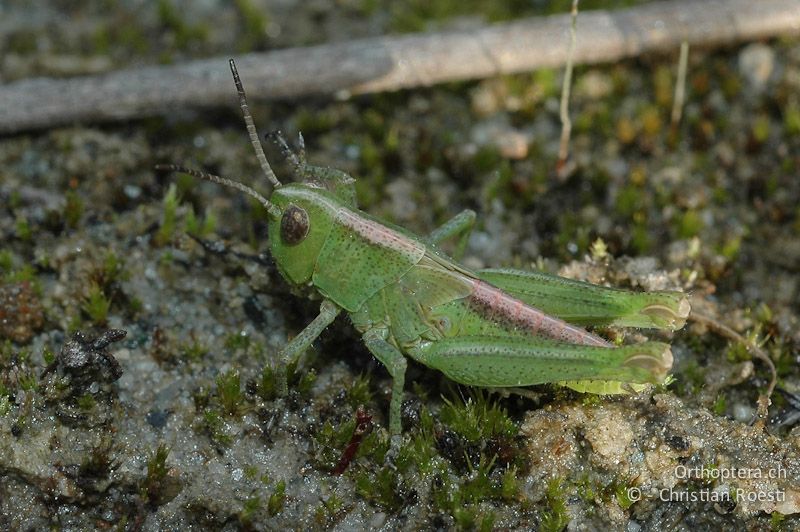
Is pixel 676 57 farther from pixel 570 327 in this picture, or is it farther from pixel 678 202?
pixel 570 327

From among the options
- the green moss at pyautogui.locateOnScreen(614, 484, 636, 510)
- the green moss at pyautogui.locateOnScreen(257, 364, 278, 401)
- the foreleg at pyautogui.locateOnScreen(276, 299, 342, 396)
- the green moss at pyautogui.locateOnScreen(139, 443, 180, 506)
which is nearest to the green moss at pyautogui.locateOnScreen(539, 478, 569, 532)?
the green moss at pyautogui.locateOnScreen(614, 484, 636, 510)

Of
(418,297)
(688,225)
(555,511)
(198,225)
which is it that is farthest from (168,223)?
(688,225)

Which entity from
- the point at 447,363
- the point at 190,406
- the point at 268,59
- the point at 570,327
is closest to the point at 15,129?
the point at 268,59

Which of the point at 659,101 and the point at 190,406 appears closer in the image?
the point at 190,406

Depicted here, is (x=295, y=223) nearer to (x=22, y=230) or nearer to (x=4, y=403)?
(x=4, y=403)

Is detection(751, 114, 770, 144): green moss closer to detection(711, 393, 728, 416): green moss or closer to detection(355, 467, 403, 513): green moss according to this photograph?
detection(711, 393, 728, 416): green moss

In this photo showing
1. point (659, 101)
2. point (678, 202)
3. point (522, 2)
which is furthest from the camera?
point (522, 2)

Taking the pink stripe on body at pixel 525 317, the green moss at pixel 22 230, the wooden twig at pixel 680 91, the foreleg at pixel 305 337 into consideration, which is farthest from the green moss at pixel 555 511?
the green moss at pixel 22 230
